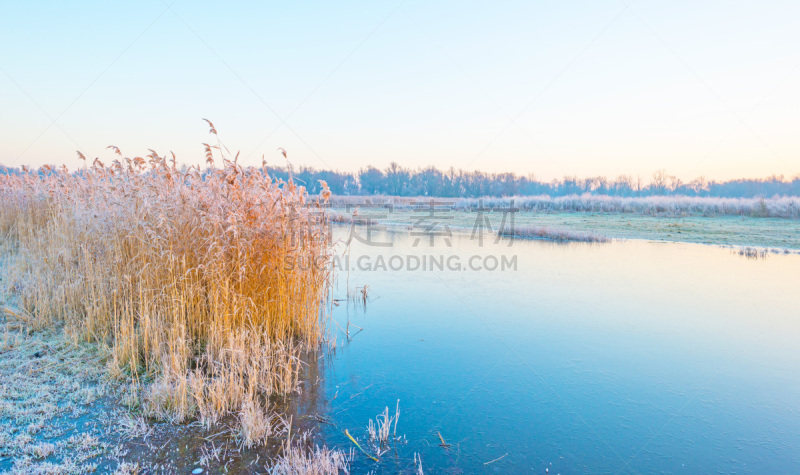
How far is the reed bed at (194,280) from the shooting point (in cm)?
459

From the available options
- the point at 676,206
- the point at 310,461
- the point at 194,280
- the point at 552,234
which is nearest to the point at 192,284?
the point at 194,280

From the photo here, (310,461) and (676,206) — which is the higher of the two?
(676,206)

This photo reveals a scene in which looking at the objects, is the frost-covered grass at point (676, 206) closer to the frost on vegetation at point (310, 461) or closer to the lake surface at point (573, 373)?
the lake surface at point (573, 373)

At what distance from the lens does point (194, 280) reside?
518cm

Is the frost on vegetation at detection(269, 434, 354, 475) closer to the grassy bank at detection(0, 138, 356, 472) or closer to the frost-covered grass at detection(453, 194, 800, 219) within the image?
the grassy bank at detection(0, 138, 356, 472)

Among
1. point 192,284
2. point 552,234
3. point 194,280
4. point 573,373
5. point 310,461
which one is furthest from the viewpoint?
point 552,234

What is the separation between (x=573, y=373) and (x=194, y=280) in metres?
5.11

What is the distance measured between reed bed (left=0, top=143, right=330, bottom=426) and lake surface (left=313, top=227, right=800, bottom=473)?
37.1 inches

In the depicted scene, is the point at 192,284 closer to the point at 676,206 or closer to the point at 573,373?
the point at 573,373

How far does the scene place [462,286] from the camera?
33.3 feet

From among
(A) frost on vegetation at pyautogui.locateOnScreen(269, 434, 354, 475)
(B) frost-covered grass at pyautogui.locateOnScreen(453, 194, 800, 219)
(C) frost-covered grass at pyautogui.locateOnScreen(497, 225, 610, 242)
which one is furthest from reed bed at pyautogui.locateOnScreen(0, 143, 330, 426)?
(B) frost-covered grass at pyautogui.locateOnScreen(453, 194, 800, 219)

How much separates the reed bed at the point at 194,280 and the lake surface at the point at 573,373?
0.94 metres

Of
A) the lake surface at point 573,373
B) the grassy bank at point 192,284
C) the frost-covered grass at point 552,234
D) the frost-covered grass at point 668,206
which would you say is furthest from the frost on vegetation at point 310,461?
the frost-covered grass at point 668,206

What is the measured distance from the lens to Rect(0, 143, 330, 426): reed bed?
181 inches
